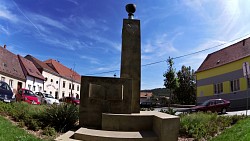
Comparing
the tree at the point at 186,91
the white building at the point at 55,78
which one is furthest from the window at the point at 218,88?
the white building at the point at 55,78

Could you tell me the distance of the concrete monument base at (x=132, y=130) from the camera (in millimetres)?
6250

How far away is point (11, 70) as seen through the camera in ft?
113

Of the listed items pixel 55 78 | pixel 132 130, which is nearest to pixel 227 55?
pixel 132 130

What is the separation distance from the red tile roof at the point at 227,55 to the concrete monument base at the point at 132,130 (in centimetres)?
2372

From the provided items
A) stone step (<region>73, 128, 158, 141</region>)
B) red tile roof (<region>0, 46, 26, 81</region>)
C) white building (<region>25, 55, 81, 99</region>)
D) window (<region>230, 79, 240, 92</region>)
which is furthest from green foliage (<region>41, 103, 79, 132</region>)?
white building (<region>25, 55, 81, 99</region>)

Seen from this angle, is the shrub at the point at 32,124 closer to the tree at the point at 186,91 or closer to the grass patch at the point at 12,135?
the grass patch at the point at 12,135

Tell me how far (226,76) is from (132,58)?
82.3 ft

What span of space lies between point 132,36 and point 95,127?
12.2ft

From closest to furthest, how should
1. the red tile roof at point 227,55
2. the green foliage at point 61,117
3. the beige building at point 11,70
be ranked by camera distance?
the green foliage at point 61,117
the red tile roof at point 227,55
the beige building at point 11,70

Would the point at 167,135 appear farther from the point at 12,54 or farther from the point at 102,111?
the point at 12,54

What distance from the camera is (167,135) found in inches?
250

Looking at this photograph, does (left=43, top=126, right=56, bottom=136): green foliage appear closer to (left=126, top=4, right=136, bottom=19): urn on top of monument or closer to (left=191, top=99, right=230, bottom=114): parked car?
(left=126, top=4, right=136, bottom=19): urn on top of monument

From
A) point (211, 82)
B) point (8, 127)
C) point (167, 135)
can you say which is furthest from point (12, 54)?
point (167, 135)

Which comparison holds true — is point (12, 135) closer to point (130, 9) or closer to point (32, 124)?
point (32, 124)
